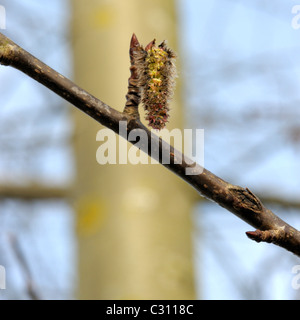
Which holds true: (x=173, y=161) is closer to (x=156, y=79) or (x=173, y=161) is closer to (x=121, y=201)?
(x=156, y=79)

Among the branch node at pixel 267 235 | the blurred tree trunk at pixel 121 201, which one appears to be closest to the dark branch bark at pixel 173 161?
the branch node at pixel 267 235

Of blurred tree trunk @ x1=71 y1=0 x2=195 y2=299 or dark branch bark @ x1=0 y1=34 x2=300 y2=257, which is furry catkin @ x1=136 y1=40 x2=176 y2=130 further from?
blurred tree trunk @ x1=71 y1=0 x2=195 y2=299

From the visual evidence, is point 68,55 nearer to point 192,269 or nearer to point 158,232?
point 158,232

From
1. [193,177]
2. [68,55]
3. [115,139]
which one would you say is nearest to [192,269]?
[115,139]

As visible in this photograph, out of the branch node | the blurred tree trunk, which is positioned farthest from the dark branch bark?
the blurred tree trunk
